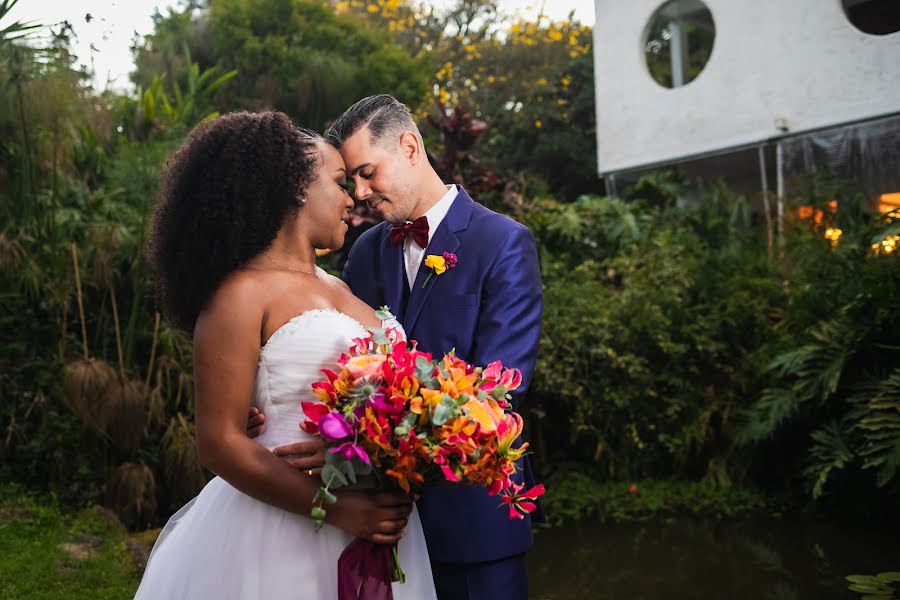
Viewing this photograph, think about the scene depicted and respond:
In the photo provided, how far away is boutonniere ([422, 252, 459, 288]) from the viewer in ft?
9.82

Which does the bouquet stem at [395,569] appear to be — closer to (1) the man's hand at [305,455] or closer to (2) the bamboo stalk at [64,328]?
(1) the man's hand at [305,455]

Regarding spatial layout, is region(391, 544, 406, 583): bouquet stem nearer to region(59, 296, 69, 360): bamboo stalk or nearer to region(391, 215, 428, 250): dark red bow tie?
Result: region(391, 215, 428, 250): dark red bow tie

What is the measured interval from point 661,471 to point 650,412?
0.63 metres

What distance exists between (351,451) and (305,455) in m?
0.38

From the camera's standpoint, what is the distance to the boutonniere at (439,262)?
2992mm

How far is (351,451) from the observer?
2.07 m

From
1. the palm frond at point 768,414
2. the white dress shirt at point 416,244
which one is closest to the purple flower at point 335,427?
the white dress shirt at point 416,244

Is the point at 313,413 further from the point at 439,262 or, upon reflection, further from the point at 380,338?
the point at 439,262

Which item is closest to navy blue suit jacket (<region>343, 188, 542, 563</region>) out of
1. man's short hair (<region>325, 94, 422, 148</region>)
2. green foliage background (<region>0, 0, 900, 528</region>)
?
man's short hair (<region>325, 94, 422, 148</region>)

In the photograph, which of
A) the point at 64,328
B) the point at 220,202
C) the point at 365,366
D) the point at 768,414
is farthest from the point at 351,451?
the point at 768,414

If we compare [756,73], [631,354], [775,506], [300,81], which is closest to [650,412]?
[631,354]

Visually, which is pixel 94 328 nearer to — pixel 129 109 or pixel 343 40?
pixel 129 109

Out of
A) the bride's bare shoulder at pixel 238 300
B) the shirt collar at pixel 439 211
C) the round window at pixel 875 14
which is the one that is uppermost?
the round window at pixel 875 14

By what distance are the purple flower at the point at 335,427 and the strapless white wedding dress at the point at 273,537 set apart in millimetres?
358
